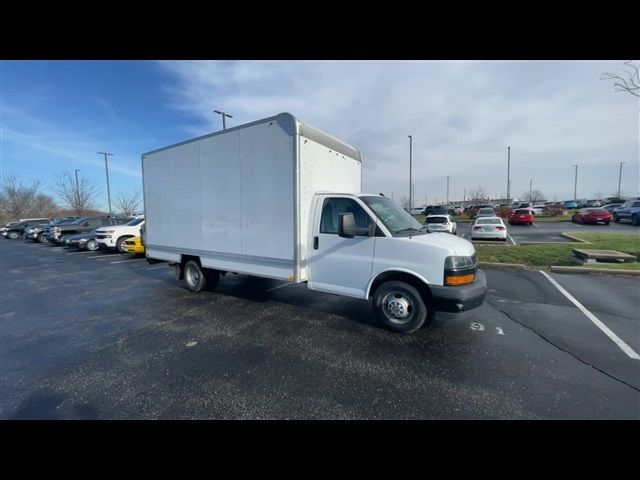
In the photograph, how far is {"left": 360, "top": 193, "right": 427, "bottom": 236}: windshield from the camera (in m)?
4.39

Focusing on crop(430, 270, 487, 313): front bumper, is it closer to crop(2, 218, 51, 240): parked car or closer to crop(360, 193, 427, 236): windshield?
crop(360, 193, 427, 236): windshield

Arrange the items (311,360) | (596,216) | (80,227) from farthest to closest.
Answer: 1. (596,216)
2. (80,227)
3. (311,360)

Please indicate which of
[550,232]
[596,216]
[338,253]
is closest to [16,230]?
[338,253]

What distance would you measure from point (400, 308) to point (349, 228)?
4.89ft

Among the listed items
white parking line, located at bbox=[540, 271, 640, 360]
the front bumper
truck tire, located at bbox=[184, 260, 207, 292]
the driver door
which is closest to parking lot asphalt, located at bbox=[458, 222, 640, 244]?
white parking line, located at bbox=[540, 271, 640, 360]

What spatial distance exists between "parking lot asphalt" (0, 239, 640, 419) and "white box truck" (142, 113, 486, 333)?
753 mm

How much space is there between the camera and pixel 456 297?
3764mm

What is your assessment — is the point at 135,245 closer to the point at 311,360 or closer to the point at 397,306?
the point at 311,360

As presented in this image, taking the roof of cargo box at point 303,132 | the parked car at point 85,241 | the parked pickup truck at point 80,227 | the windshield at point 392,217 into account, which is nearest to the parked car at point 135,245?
the parked car at point 85,241

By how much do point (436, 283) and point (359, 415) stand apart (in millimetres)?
2158

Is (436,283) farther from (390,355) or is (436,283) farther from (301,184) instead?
(301,184)

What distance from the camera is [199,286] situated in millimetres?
6707

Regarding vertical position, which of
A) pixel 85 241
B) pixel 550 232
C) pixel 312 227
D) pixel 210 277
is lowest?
pixel 210 277
